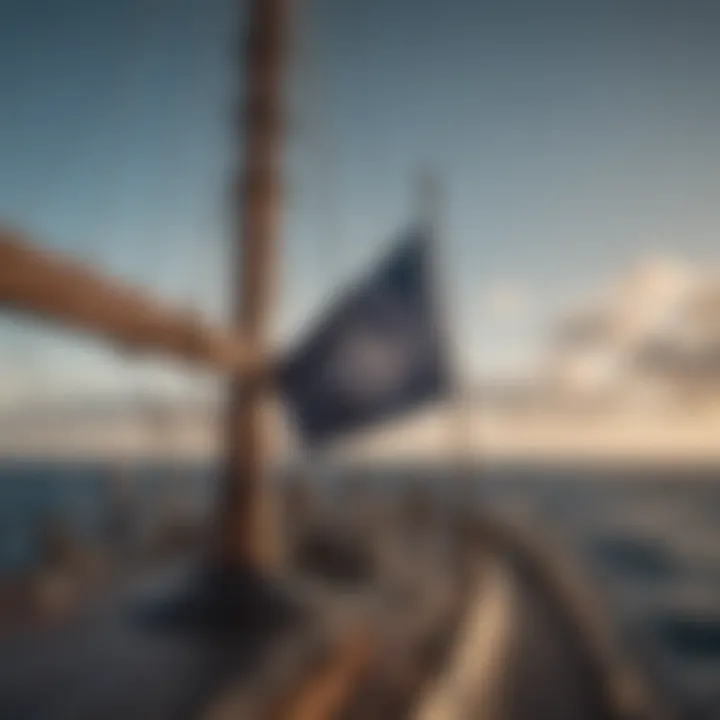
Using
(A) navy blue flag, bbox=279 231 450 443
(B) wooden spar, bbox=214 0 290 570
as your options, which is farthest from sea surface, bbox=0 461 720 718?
(A) navy blue flag, bbox=279 231 450 443

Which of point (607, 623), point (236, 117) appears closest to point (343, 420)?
point (236, 117)

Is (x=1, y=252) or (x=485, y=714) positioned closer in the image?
(x=1, y=252)

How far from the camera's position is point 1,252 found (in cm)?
339

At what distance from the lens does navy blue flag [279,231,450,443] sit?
25.0 ft

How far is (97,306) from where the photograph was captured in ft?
15.5

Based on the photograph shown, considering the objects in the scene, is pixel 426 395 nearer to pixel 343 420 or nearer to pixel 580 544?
pixel 343 420

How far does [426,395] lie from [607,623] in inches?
407

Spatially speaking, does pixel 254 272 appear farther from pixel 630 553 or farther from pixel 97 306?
pixel 630 553

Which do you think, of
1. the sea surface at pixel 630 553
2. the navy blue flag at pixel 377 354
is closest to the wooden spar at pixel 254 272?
the sea surface at pixel 630 553

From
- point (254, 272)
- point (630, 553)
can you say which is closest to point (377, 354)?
point (254, 272)

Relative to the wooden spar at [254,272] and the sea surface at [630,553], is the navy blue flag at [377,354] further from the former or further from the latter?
the sea surface at [630,553]

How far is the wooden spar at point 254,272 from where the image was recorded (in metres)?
10.1

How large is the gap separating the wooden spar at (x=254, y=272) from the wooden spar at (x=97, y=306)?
1968 millimetres

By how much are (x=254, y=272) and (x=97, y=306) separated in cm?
564
